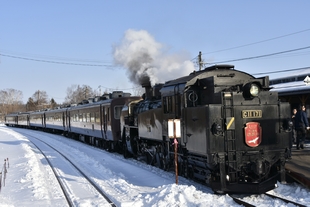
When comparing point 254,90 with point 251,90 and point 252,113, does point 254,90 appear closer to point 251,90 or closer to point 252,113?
point 251,90

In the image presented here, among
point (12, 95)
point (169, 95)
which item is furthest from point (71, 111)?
point (12, 95)

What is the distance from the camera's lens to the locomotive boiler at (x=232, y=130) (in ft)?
24.5

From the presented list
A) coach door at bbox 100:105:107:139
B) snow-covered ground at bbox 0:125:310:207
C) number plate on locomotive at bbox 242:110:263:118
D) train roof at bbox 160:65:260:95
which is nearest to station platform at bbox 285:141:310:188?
snow-covered ground at bbox 0:125:310:207

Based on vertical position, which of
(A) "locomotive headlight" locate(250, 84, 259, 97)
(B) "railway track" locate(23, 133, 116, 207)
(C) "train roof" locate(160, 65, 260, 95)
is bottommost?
(B) "railway track" locate(23, 133, 116, 207)

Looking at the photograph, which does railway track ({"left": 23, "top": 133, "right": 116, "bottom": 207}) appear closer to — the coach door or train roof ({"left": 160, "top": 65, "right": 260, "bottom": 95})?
train roof ({"left": 160, "top": 65, "right": 260, "bottom": 95})

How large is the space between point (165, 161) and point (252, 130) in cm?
408

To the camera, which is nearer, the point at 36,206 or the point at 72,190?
the point at 36,206

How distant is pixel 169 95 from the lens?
973 centimetres

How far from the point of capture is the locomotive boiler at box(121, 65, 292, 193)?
24.5 feet

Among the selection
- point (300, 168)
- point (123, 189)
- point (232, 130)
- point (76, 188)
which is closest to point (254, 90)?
point (232, 130)

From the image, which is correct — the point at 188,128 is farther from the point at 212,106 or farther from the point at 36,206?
the point at 36,206

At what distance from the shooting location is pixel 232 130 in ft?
24.9

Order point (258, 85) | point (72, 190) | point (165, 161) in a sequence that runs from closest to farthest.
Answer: point (258, 85) < point (72, 190) < point (165, 161)

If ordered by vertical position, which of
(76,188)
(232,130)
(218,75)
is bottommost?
(76,188)
